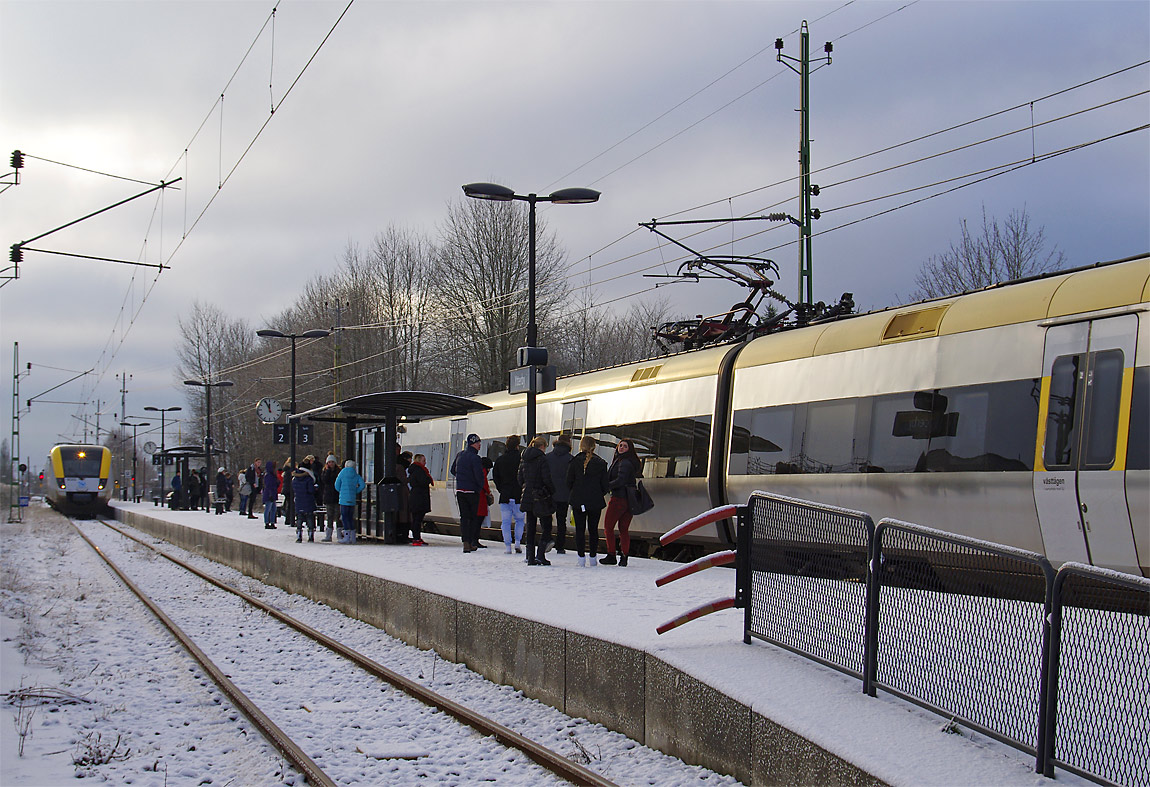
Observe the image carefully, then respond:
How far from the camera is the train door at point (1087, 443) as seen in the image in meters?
9.23

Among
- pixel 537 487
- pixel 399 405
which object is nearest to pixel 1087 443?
pixel 537 487

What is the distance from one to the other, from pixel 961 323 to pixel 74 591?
15.0 metres

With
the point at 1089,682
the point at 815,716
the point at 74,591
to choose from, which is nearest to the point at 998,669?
the point at 1089,682

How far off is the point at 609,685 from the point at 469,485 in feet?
30.9

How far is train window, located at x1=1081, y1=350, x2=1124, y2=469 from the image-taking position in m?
9.34

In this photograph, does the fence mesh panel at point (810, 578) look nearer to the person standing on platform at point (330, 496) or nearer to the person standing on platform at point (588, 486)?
the person standing on platform at point (588, 486)

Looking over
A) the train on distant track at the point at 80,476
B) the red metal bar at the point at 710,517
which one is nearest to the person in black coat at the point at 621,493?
the red metal bar at the point at 710,517

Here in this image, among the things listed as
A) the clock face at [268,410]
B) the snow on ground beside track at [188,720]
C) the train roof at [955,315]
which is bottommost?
the snow on ground beside track at [188,720]

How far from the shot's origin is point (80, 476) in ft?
167

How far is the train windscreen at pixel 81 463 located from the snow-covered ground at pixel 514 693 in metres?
36.4

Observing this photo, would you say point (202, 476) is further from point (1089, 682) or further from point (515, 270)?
point (1089, 682)

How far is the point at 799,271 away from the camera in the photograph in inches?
892

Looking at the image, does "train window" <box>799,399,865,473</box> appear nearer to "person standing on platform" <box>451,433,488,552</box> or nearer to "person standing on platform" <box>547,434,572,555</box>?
"person standing on platform" <box>547,434,572,555</box>

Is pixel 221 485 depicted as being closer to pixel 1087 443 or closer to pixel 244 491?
pixel 244 491
